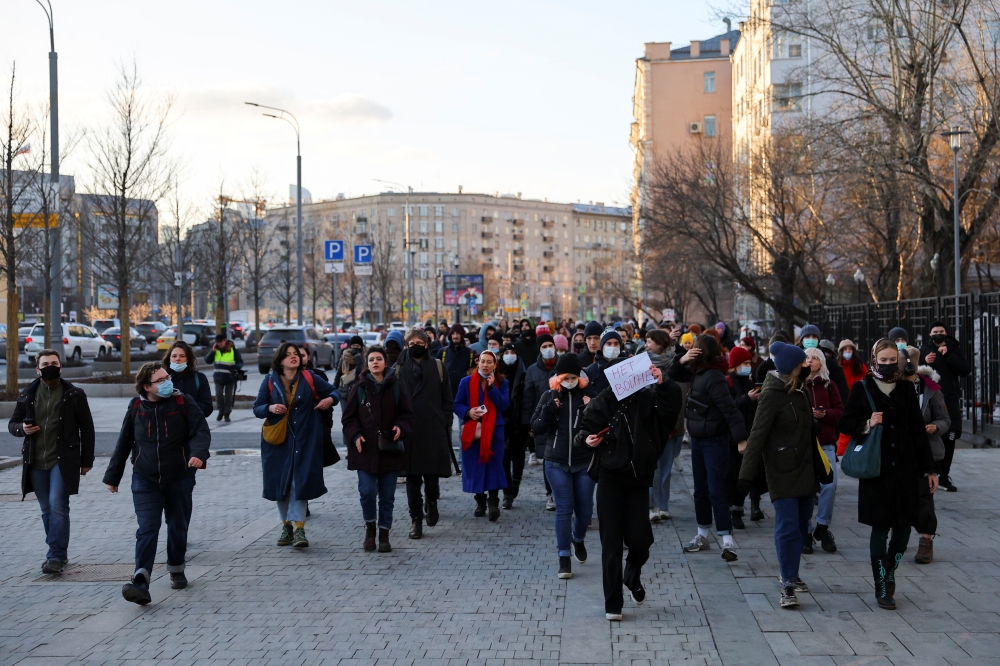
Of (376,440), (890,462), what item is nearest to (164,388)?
(376,440)

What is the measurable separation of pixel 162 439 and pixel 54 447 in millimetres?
1331

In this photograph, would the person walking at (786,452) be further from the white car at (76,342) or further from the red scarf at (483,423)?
the white car at (76,342)

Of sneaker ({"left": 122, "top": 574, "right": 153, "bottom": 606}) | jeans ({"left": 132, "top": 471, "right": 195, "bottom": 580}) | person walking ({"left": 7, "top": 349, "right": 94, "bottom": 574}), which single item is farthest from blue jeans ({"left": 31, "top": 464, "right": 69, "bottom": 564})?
sneaker ({"left": 122, "top": 574, "right": 153, "bottom": 606})

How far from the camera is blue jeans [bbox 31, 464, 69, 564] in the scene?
8.05 meters

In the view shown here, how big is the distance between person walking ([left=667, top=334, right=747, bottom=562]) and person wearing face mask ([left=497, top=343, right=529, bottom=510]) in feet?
7.73

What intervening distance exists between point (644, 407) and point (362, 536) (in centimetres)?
374

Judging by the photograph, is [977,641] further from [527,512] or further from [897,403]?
[527,512]

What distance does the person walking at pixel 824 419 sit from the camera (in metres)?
8.43

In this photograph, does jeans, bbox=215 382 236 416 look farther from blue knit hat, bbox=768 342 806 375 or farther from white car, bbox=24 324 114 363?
white car, bbox=24 324 114 363

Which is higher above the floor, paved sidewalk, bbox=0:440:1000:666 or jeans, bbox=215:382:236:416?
jeans, bbox=215:382:236:416

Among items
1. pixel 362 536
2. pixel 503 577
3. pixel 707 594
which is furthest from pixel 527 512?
pixel 707 594

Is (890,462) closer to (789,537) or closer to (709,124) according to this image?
(789,537)

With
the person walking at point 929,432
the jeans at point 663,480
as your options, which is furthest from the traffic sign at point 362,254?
the person walking at point 929,432

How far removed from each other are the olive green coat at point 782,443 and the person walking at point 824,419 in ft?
5.40
